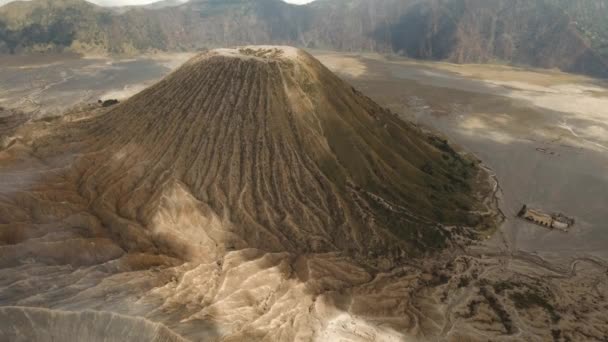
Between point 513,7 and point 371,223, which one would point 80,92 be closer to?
point 371,223

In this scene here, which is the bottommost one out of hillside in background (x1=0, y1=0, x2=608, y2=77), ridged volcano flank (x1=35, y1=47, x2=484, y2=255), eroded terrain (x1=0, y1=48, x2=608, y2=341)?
eroded terrain (x1=0, y1=48, x2=608, y2=341)

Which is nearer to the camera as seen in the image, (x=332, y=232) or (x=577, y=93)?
(x=332, y=232)

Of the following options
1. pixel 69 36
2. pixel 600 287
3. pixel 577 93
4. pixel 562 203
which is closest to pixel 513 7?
pixel 577 93

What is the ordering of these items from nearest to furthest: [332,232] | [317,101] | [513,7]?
[332,232], [317,101], [513,7]

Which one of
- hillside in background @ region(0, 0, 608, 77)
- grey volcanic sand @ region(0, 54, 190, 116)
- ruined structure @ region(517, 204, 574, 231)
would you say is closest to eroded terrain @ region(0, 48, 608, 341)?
ruined structure @ region(517, 204, 574, 231)

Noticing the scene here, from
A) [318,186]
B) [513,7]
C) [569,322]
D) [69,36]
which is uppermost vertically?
[513,7]

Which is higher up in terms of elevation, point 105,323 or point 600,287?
point 105,323

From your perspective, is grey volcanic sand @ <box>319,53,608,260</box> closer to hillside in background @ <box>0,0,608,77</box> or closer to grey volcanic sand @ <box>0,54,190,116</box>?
hillside in background @ <box>0,0,608,77</box>
